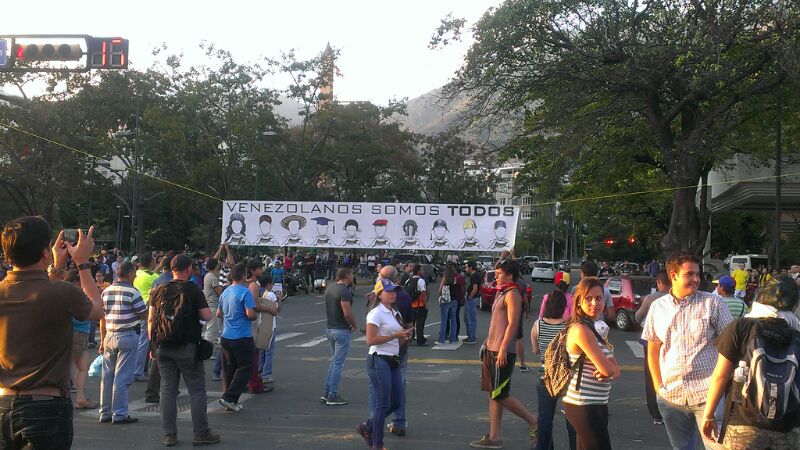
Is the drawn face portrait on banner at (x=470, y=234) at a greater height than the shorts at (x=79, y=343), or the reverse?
the drawn face portrait on banner at (x=470, y=234)

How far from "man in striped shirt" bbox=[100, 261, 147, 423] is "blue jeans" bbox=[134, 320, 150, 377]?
6.13 ft

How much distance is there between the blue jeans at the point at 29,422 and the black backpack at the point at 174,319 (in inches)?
132

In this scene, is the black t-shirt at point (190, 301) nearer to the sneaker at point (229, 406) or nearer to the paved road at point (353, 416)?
the paved road at point (353, 416)

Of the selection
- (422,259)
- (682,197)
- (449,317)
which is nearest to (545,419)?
(449,317)

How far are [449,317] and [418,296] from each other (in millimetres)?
1509

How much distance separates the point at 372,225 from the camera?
25828mm

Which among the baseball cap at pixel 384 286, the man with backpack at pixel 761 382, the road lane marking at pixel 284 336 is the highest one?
the baseball cap at pixel 384 286

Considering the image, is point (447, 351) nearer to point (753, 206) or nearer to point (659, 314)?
point (659, 314)

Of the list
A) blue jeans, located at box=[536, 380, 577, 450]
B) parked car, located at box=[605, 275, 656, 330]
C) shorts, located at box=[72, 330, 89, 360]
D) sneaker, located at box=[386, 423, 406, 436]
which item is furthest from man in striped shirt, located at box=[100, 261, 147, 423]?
parked car, located at box=[605, 275, 656, 330]

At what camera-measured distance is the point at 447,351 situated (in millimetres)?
14625

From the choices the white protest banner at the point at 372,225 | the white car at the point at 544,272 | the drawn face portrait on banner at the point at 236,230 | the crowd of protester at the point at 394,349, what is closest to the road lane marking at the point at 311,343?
the crowd of protester at the point at 394,349

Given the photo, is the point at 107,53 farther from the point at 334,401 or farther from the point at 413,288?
the point at 334,401

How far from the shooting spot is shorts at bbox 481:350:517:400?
276 inches

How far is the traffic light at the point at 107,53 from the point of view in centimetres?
1578
